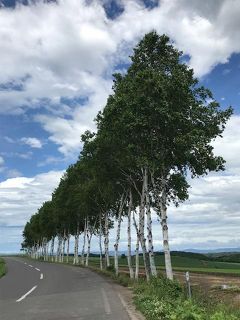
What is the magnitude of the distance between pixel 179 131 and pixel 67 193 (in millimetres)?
38739

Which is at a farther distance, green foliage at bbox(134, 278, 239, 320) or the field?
the field

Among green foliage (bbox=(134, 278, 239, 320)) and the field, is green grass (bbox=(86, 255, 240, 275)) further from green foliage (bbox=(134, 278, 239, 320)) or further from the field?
green foliage (bbox=(134, 278, 239, 320))

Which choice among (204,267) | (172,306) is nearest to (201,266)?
(204,267)

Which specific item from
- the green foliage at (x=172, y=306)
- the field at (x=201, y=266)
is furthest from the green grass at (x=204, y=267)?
the green foliage at (x=172, y=306)

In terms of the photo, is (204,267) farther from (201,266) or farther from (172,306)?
(172,306)

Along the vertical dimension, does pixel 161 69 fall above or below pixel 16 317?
above

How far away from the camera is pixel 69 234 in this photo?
83.8 meters

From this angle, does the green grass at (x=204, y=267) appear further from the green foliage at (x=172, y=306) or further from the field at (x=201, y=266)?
the green foliage at (x=172, y=306)

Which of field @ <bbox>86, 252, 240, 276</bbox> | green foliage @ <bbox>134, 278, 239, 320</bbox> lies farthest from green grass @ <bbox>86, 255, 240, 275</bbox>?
green foliage @ <bbox>134, 278, 239, 320</bbox>

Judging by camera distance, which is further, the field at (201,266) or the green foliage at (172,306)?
the field at (201,266)

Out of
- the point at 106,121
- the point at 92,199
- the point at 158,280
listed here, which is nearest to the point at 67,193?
the point at 92,199

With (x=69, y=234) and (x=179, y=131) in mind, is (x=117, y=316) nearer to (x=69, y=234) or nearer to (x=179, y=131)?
(x=179, y=131)

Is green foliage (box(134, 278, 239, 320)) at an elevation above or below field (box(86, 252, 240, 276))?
below

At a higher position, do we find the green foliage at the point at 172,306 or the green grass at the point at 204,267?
the green grass at the point at 204,267
